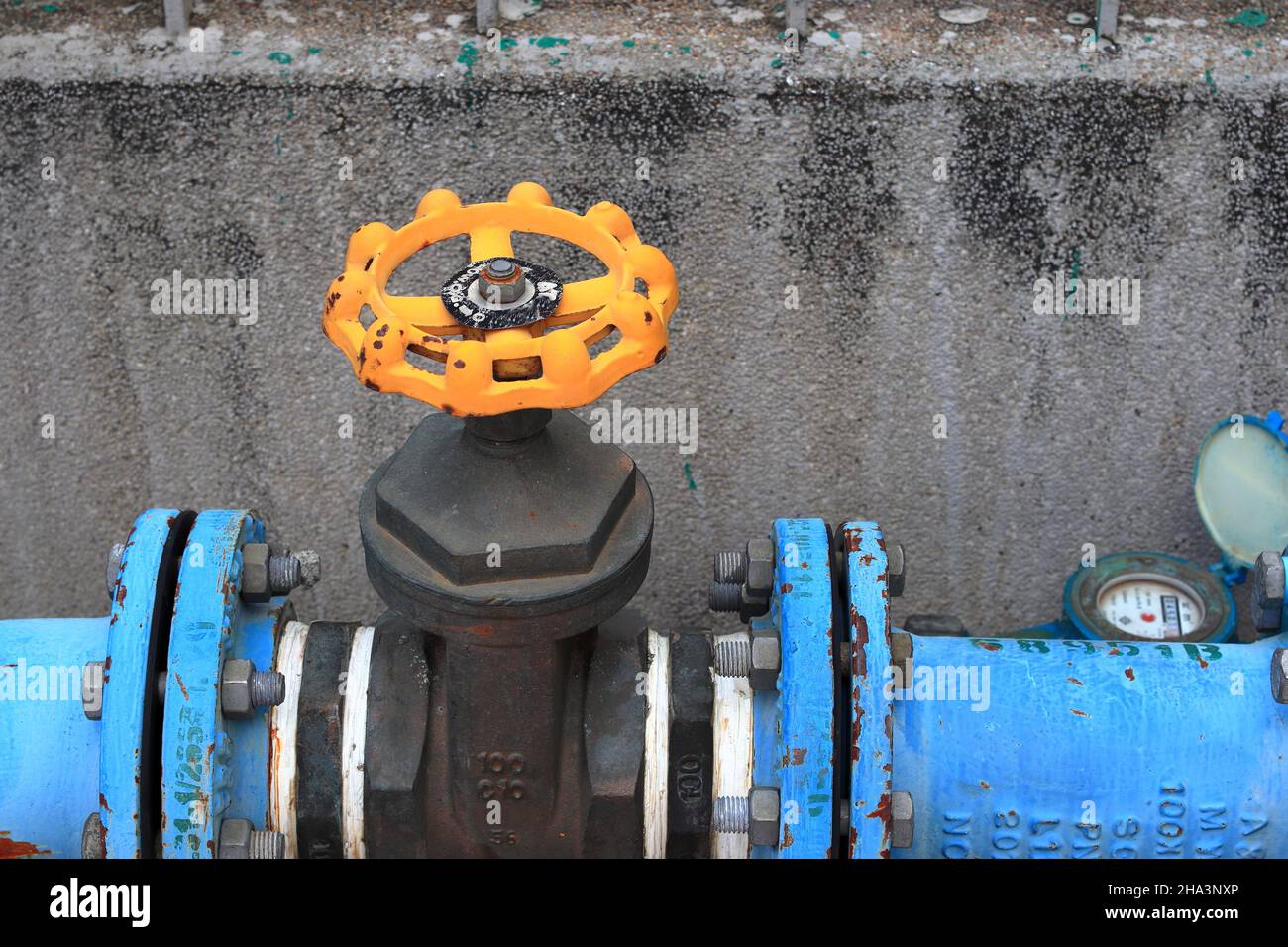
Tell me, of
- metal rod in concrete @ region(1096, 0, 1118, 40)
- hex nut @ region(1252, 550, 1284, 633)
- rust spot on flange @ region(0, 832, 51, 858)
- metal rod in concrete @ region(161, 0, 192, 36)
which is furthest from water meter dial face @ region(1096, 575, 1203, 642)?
metal rod in concrete @ region(161, 0, 192, 36)

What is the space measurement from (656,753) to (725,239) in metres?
1.06

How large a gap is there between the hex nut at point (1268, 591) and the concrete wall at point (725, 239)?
2.60ft

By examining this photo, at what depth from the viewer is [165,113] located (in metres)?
2.69

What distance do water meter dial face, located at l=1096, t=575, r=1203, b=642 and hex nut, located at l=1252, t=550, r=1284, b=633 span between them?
1.84ft

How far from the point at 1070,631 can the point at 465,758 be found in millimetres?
1260

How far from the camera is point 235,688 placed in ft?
6.39

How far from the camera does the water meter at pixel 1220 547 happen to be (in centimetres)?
278

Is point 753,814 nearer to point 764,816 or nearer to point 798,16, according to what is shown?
point 764,816

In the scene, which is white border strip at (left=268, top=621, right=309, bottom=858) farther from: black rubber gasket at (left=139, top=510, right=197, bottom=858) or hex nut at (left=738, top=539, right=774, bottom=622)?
hex nut at (left=738, top=539, right=774, bottom=622)

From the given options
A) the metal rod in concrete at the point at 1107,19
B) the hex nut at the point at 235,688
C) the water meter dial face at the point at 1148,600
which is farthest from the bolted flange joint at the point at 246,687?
the metal rod in concrete at the point at 1107,19

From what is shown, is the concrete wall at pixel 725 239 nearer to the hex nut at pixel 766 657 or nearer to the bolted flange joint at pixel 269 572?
the bolted flange joint at pixel 269 572

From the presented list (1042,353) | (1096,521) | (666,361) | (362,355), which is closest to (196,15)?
(666,361)

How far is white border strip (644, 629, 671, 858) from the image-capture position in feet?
6.72

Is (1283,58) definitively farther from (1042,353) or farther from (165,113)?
(165,113)
